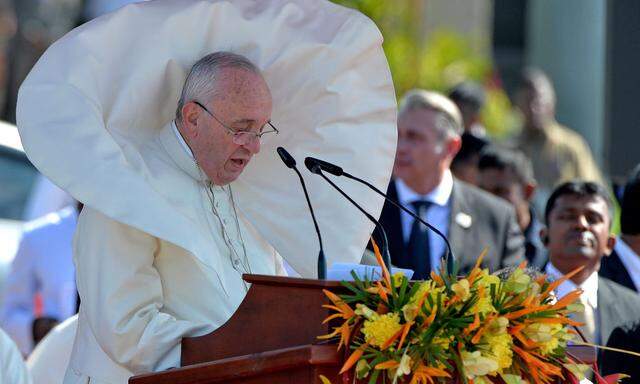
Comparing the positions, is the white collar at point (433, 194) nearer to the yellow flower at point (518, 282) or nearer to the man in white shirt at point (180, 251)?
the man in white shirt at point (180, 251)

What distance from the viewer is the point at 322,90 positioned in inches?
203

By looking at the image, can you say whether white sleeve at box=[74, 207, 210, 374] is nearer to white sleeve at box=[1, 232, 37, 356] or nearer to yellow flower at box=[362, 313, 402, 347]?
yellow flower at box=[362, 313, 402, 347]

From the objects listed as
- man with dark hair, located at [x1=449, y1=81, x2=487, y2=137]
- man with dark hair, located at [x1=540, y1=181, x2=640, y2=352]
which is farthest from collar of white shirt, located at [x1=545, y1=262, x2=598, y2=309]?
man with dark hair, located at [x1=449, y1=81, x2=487, y2=137]

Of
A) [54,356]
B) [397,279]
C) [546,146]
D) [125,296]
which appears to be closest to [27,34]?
[546,146]

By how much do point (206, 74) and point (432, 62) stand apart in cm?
1185

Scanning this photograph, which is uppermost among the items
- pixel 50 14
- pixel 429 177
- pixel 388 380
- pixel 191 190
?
pixel 388 380

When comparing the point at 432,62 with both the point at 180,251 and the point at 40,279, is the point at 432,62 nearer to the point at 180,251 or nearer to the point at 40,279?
the point at 40,279

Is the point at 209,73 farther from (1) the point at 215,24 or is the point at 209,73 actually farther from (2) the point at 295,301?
(2) the point at 295,301

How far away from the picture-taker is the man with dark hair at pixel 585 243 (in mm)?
6090

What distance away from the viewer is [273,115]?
16.7 feet

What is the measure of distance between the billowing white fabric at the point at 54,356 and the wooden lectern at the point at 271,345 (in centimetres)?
165

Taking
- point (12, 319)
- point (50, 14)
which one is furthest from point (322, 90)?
point (50, 14)

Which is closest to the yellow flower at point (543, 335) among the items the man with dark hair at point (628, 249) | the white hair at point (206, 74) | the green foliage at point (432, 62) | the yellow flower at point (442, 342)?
the yellow flower at point (442, 342)

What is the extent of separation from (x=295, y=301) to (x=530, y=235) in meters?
4.81
